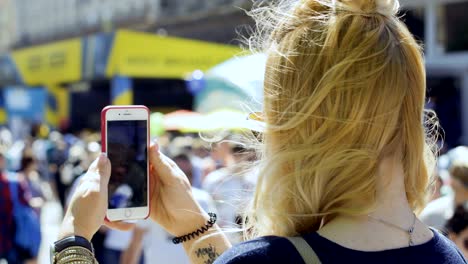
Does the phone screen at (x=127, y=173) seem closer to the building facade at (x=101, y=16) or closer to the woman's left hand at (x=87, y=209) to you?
the woman's left hand at (x=87, y=209)

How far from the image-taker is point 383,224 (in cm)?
131

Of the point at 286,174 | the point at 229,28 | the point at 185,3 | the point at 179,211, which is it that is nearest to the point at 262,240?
the point at 286,174

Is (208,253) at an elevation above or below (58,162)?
above

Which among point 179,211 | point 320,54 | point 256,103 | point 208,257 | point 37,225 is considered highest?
point 320,54

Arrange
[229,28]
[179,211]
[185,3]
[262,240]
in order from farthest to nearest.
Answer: [185,3] → [229,28] → [179,211] → [262,240]

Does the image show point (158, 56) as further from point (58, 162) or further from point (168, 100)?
point (168, 100)

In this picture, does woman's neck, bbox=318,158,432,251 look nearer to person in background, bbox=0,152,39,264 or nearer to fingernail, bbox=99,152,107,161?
fingernail, bbox=99,152,107,161

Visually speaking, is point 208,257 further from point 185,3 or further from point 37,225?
point 185,3

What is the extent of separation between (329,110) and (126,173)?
68 cm

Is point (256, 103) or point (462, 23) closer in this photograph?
point (256, 103)

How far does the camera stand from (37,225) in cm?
628

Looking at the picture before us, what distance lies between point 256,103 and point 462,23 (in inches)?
635

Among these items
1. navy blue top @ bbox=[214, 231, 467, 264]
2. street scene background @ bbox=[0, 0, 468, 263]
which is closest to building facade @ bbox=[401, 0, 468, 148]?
street scene background @ bbox=[0, 0, 468, 263]

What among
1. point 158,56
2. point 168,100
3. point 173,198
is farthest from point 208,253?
point 168,100
